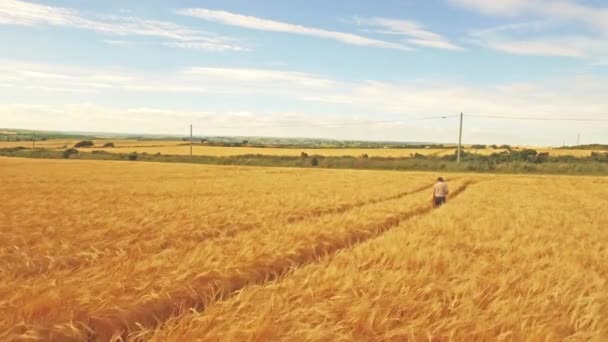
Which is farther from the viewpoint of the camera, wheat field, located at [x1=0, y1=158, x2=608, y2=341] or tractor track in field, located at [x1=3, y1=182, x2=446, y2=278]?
tractor track in field, located at [x1=3, y1=182, x2=446, y2=278]

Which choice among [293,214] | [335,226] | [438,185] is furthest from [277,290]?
[438,185]

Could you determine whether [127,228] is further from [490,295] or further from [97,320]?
[490,295]

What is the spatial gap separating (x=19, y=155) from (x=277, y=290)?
96.7 meters

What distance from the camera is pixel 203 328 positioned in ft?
12.2

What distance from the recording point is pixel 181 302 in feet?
17.1

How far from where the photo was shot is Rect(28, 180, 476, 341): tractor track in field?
4.16 m

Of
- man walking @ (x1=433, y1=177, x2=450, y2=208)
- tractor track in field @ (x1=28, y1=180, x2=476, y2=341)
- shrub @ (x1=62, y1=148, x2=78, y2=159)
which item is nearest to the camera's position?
tractor track in field @ (x1=28, y1=180, x2=476, y2=341)

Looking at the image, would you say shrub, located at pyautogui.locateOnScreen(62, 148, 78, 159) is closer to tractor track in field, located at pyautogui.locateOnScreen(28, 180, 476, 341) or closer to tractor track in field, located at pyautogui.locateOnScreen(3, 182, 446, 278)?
tractor track in field, located at pyautogui.locateOnScreen(3, 182, 446, 278)

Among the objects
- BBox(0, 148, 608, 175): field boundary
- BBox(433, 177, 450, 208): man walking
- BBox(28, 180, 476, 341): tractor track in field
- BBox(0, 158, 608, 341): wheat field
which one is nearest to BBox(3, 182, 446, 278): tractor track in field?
BBox(0, 158, 608, 341): wheat field

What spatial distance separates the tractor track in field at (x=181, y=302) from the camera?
416 centimetres

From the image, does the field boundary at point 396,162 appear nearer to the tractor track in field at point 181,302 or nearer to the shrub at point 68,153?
the shrub at point 68,153

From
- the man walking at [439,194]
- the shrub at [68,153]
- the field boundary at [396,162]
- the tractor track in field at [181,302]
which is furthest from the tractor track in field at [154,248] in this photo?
the shrub at [68,153]

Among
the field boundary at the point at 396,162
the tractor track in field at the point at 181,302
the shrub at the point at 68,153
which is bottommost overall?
the shrub at the point at 68,153

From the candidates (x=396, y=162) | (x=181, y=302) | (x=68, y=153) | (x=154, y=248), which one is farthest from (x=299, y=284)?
(x=68, y=153)
